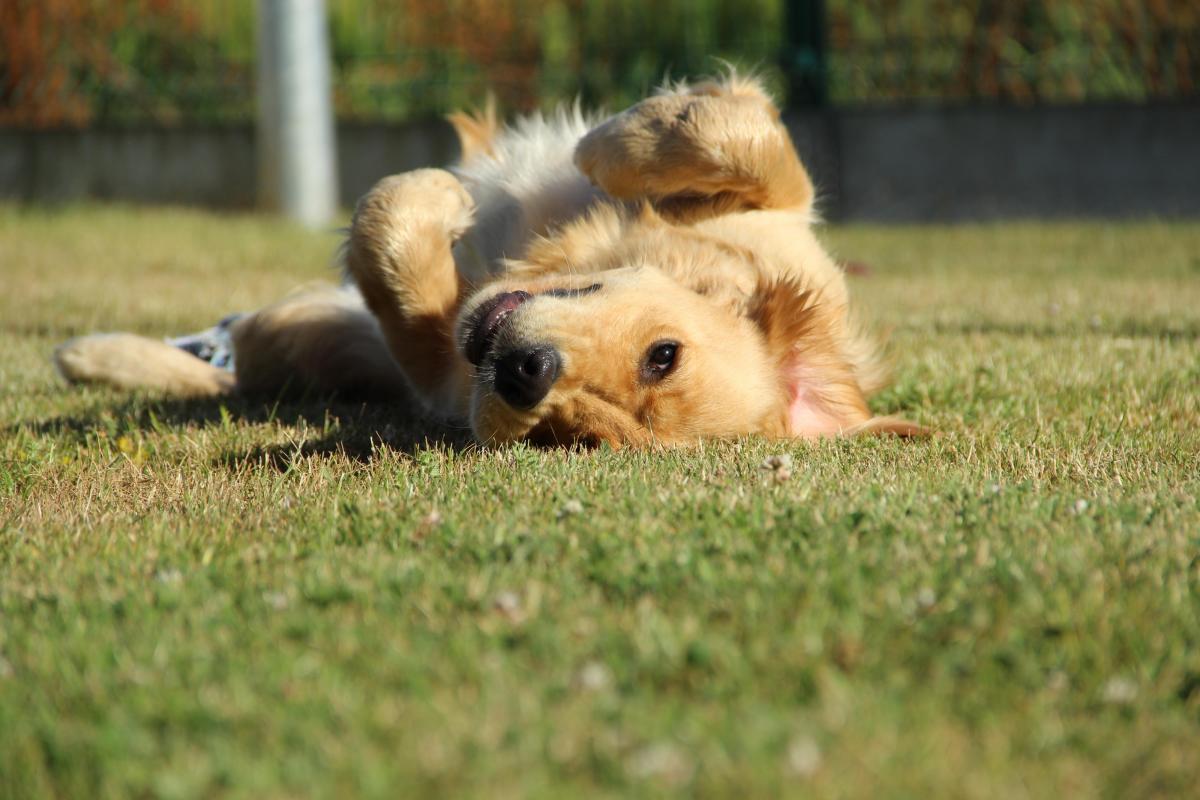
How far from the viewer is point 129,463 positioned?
3.08 metres

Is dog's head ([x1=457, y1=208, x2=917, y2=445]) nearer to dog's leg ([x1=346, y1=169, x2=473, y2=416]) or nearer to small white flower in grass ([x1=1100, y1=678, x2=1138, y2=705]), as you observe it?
dog's leg ([x1=346, y1=169, x2=473, y2=416])

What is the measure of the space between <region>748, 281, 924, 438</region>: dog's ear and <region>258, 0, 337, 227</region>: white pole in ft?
25.6

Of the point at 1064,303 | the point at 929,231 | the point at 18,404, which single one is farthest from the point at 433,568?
the point at 929,231

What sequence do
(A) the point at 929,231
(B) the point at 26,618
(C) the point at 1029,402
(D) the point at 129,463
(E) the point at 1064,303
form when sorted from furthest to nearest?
(A) the point at 929,231
(E) the point at 1064,303
(C) the point at 1029,402
(D) the point at 129,463
(B) the point at 26,618

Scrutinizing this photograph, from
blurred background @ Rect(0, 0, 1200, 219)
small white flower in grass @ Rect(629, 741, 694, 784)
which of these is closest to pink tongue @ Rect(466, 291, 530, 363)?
small white flower in grass @ Rect(629, 741, 694, 784)

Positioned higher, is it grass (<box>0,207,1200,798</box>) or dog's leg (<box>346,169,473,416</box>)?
dog's leg (<box>346,169,473,416</box>)

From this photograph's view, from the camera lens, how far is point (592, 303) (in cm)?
306

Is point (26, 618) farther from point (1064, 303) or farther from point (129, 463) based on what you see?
point (1064, 303)

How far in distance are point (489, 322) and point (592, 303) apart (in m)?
0.31

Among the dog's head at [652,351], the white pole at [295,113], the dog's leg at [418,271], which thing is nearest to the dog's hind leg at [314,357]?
the dog's leg at [418,271]

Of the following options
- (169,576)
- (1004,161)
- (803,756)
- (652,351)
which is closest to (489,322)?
(652,351)

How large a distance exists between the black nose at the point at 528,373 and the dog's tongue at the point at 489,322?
0.19m

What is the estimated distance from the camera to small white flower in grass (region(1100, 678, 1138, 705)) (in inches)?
65.7

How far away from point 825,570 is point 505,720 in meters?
0.70
